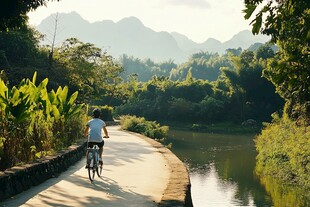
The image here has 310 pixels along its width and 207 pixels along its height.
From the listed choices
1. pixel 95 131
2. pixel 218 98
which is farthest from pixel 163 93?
pixel 95 131

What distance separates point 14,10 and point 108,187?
13.7 feet

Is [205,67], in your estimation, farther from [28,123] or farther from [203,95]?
[28,123]

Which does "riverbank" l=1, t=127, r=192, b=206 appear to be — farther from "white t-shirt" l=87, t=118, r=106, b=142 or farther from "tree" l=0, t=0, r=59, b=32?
"tree" l=0, t=0, r=59, b=32

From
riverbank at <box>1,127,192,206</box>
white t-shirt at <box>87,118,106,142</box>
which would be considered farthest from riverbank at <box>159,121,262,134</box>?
white t-shirt at <box>87,118,106,142</box>

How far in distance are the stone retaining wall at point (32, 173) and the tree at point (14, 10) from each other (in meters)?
3.16

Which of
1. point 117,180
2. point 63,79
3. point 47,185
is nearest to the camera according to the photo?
point 47,185

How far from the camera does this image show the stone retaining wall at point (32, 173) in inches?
275

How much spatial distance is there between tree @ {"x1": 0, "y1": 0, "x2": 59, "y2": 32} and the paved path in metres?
3.62

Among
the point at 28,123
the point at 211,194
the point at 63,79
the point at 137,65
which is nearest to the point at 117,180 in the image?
the point at 28,123

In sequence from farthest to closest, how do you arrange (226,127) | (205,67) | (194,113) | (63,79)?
1. (205,67)
2. (194,113)
3. (226,127)
4. (63,79)

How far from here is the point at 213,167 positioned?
2431cm

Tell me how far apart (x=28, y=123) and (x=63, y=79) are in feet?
64.5

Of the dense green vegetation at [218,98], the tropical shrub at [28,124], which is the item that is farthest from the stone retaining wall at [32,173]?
the dense green vegetation at [218,98]

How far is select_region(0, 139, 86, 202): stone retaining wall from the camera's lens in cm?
700
